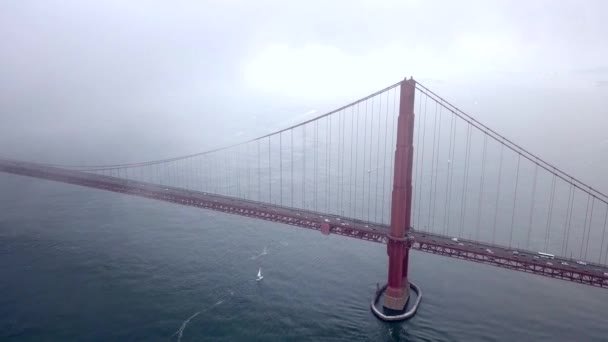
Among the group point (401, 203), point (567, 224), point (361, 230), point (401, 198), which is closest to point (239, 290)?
point (361, 230)

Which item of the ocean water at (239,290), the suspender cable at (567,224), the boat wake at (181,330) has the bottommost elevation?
the boat wake at (181,330)

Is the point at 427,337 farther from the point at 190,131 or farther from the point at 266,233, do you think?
the point at 190,131

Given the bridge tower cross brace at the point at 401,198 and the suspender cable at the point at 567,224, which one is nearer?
the bridge tower cross brace at the point at 401,198

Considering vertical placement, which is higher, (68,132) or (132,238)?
(68,132)

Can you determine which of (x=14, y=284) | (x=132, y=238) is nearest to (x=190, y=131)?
(x=132, y=238)

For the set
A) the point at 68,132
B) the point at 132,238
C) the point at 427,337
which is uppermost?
the point at 68,132

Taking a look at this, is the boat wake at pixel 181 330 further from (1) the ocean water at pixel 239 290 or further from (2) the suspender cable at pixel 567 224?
(2) the suspender cable at pixel 567 224

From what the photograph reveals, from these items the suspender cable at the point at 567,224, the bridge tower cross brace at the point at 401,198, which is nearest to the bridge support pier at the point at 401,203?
the bridge tower cross brace at the point at 401,198

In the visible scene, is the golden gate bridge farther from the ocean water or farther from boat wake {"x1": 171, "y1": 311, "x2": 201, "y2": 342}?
boat wake {"x1": 171, "y1": 311, "x2": 201, "y2": 342}
